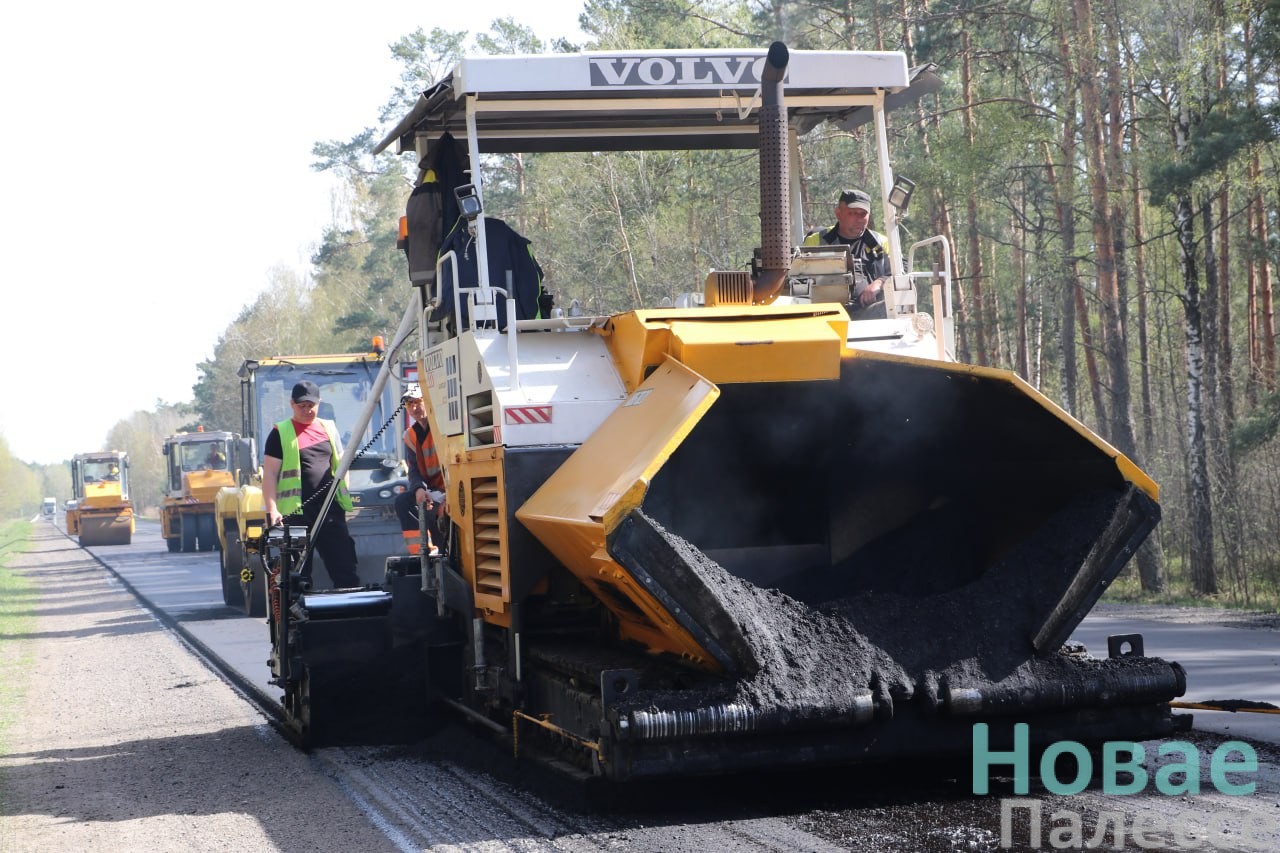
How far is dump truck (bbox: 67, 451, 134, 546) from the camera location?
153 ft

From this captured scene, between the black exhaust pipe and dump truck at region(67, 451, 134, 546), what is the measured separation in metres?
43.8

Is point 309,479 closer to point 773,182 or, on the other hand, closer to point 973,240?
point 773,182

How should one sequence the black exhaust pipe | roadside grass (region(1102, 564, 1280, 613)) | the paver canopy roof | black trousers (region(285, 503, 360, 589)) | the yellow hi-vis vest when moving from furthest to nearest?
1. roadside grass (region(1102, 564, 1280, 613))
2. the yellow hi-vis vest
3. black trousers (region(285, 503, 360, 589))
4. the paver canopy roof
5. the black exhaust pipe

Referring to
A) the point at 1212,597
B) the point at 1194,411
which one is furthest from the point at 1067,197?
the point at 1212,597

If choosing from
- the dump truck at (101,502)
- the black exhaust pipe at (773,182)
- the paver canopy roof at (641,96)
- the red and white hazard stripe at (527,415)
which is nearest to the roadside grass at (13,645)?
the red and white hazard stripe at (527,415)

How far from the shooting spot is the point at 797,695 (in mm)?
5047

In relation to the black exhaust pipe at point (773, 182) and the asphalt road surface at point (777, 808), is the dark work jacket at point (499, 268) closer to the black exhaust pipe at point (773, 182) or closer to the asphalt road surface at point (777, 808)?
the black exhaust pipe at point (773, 182)

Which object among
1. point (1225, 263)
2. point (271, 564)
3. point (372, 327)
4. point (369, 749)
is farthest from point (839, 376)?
point (372, 327)

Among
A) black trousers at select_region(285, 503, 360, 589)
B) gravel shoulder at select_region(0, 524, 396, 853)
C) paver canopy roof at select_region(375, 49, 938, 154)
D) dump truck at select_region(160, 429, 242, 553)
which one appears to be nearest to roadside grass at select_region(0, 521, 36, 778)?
gravel shoulder at select_region(0, 524, 396, 853)

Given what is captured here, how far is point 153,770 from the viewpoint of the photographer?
7203 millimetres

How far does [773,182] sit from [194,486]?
3121 cm

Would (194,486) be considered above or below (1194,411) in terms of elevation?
below

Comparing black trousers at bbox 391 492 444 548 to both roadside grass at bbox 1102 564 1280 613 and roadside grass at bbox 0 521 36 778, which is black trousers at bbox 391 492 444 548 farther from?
roadside grass at bbox 1102 564 1280 613

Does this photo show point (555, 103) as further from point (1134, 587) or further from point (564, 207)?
point (564, 207)
